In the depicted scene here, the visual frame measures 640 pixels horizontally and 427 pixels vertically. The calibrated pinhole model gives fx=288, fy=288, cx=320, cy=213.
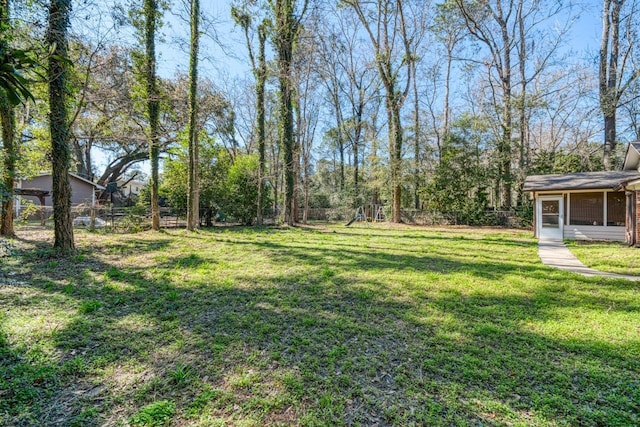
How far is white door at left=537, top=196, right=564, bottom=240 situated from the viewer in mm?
11742

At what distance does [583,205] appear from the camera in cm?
1155

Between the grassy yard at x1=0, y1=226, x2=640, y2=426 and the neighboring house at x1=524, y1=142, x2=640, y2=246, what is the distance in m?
7.45

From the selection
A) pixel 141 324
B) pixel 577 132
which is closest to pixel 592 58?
pixel 577 132

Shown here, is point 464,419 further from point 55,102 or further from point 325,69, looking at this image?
point 325,69

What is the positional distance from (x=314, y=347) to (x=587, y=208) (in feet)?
45.1

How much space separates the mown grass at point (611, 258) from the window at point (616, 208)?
8.24 feet

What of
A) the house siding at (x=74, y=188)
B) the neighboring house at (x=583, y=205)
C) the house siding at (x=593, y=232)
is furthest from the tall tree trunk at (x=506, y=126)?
the house siding at (x=74, y=188)

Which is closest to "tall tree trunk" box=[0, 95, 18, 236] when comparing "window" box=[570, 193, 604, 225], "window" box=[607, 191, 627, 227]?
"window" box=[570, 193, 604, 225]

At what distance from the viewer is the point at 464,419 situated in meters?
2.04

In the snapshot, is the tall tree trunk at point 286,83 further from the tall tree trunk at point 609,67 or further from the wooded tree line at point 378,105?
the tall tree trunk at point 609,67

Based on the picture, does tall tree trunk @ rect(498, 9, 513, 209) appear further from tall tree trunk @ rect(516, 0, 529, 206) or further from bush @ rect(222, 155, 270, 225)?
bush @ rect(222, 155, 270, 225)

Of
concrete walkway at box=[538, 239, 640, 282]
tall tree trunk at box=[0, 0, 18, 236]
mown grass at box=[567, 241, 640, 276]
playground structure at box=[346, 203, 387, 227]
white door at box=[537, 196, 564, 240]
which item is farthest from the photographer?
playground structure at box=[346, 203, 387, 227]

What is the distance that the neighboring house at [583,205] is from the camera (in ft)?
35.6

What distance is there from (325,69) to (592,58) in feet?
50.9
